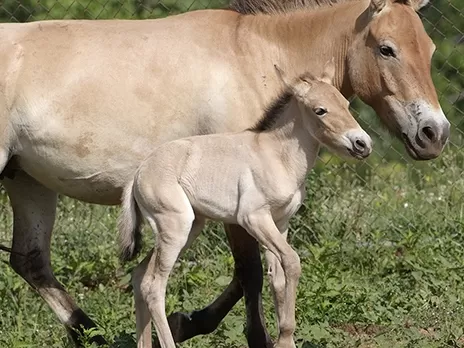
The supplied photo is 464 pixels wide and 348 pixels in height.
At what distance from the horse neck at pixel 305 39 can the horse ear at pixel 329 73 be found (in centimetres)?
8

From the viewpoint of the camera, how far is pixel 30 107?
19.5 feet

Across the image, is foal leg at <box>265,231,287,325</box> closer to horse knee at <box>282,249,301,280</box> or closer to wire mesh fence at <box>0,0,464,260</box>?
horse knee at <box>282,249,301,280</box>

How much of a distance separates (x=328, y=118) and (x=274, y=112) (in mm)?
341

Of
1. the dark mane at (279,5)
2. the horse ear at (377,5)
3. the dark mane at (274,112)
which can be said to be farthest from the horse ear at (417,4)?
the dark mane at (274,112)

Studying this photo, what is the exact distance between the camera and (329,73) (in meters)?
5.62

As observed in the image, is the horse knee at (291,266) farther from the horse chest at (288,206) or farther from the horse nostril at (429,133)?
the horse nostril at (429,133)

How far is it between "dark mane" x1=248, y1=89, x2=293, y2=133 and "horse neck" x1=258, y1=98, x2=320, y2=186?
0.03m

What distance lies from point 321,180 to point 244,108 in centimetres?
242

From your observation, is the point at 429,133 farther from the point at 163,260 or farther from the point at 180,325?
the point at 180,325

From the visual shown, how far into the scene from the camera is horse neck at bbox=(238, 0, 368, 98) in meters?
5.93

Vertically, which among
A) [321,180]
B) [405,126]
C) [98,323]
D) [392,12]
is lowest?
[321,180]

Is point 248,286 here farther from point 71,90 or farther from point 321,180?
point 321,180

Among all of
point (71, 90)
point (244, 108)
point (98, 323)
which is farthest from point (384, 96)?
point (98, 323)

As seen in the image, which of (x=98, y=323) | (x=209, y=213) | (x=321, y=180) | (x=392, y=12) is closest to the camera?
(x=209, y=213)
